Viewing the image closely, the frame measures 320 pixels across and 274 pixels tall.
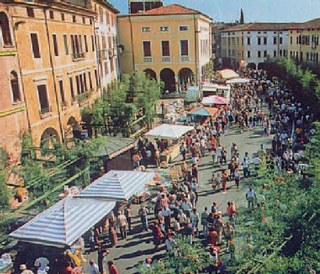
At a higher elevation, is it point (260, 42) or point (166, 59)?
point (260, 42)

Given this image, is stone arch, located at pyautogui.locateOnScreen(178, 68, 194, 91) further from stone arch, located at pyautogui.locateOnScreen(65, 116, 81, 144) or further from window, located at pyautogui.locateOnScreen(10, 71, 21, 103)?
window, located at pyautogui.locateOnScreen(10, 71, 21, 103)

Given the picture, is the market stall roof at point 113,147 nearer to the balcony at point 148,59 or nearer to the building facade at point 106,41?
the building facade at point 106,41

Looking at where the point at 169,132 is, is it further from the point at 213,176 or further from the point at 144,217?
the point at 144,217

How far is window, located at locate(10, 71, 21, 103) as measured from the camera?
20.1 m

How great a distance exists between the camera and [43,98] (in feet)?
76.8

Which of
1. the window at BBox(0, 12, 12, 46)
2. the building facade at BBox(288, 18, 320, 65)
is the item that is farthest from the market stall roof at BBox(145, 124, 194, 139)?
the building facade at BBox(288, 18, 320, 65)

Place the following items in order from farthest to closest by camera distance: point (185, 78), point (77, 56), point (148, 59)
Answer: point (185, 78) < point (148, 59) < point (77, 56)

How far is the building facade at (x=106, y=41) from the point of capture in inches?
1424

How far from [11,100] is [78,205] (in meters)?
8.41

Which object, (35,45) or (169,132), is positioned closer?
(35,45)

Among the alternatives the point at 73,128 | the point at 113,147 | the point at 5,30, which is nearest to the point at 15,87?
the point at 5,30

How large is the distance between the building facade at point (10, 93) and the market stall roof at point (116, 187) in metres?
4.83

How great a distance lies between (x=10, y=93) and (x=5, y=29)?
3152mm

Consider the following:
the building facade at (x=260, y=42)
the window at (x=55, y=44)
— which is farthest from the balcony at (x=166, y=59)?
the building facade at (x=260, y=42)
